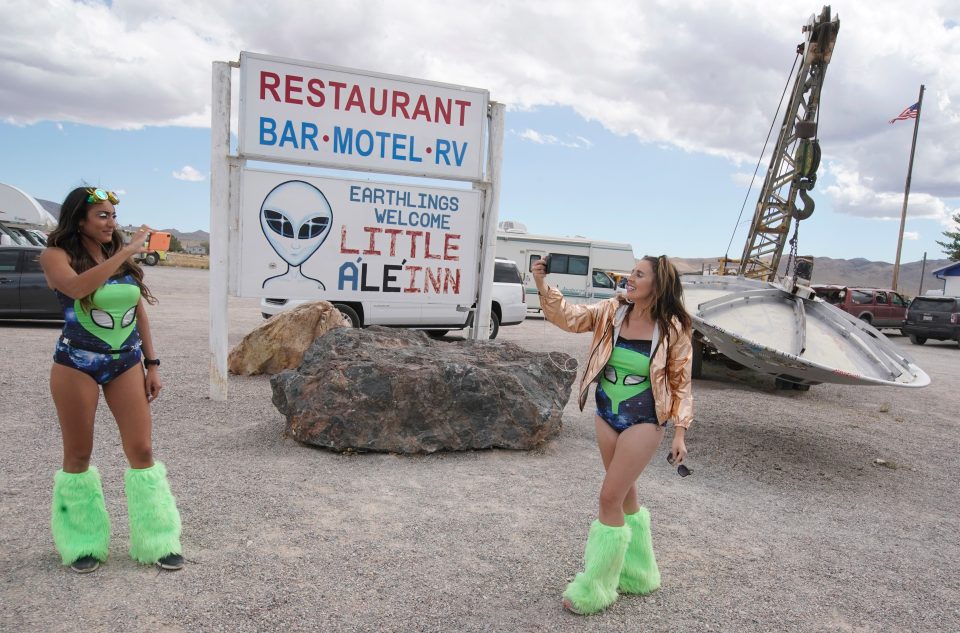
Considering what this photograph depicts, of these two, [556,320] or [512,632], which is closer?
[512,632]

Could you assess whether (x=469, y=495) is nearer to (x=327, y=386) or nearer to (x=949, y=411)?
(x=327, y=386)

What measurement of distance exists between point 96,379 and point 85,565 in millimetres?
867

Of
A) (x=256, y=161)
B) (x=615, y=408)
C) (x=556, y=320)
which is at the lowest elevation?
(x=615, y=408)

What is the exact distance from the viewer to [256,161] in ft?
23.1

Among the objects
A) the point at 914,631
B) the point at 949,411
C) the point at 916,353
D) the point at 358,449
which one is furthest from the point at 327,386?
the point at 916,353

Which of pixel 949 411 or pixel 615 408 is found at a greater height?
pixel 615 408

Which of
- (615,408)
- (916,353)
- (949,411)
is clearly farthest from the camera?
(916,353)

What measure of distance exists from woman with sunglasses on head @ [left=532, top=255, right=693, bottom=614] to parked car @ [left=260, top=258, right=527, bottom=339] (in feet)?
22.2

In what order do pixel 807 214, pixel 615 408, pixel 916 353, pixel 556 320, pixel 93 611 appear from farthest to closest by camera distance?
pixel 807 214
pixel 916 353
pixel 556 320
pixel 615 408
pixel 93 611

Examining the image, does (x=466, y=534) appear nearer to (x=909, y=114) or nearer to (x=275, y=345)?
(x=275, y=345)

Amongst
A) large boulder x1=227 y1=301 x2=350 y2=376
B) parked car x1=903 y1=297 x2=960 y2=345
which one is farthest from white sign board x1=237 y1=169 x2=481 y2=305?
parked car x1=903 y1=297 x2=960 y2=345

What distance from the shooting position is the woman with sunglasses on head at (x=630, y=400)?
3.02m

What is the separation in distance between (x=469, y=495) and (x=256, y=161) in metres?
4.38

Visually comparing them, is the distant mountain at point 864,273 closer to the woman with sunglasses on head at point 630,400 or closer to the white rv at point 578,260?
the white rv at point 578,260
